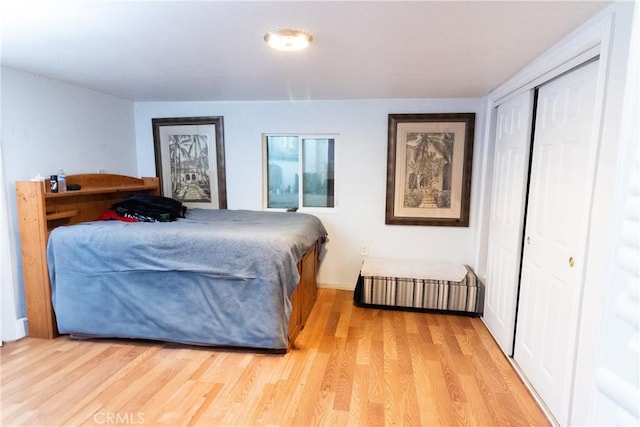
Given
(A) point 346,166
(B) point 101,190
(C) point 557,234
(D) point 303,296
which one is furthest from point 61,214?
(C) point 557,234

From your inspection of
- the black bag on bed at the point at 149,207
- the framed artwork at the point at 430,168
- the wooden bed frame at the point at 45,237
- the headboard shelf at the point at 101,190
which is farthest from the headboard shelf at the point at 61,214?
the framed artwork at the point at 430,168

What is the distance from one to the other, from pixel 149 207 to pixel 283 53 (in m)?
2.00

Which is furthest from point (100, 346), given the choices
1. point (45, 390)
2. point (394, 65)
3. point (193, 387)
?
point (394, 65)

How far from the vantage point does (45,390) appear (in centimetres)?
201

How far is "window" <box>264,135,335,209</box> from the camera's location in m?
3.71

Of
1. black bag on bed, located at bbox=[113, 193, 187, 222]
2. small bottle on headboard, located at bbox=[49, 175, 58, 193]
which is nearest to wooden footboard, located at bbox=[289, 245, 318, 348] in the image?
black bag on bed, located at bbox=[113, 193, 187, 222]

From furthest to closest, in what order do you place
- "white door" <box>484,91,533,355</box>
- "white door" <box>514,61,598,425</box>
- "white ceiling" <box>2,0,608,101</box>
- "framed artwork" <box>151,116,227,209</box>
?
"framed artwork" <box>151,116,227,209</box> → "white door" <box>484,91,533,355</box> → "white door" <box>514,61,598,425</box> → "white ceiling" <box>2,0,608,101</box>

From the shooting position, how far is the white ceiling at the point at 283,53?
1461 millimetres

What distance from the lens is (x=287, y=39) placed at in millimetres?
1768

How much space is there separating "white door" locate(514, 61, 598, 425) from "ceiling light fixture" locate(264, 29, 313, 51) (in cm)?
144

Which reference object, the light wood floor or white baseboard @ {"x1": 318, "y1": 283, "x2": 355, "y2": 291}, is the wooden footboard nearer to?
the light wood floor

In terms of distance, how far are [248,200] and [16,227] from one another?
1999 millimetres

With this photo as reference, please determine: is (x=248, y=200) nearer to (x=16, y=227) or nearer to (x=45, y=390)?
(x=16, y=227)

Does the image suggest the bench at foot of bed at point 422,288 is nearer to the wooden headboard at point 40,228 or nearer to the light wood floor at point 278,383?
the light wood floor at point 278,383
